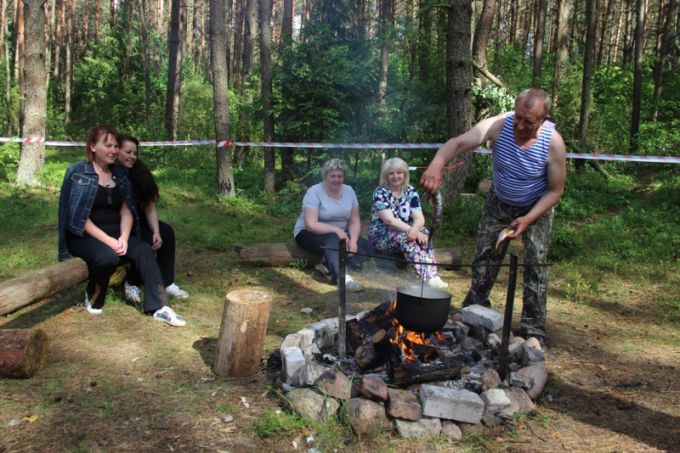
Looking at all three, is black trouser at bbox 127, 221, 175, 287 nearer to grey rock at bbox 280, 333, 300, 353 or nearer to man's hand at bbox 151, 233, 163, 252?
man's hand at bbox 151, 233, 163, 252

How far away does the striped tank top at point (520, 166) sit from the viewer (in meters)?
3.83

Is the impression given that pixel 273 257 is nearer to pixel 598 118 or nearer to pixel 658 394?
pixel 658 394

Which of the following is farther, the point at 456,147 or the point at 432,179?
the point at 456,147

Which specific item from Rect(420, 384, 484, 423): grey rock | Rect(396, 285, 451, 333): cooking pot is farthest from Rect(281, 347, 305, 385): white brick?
Rect(420, 384, 484, 423): grey rock

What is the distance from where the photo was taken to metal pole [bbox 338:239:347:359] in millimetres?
3584

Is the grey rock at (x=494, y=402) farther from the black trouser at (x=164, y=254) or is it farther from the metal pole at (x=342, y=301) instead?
the black trouser at (x=164, y=254)

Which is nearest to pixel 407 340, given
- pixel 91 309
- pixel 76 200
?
pixel 91 309

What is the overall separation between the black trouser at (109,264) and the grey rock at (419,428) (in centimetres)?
253

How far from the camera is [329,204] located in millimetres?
6016

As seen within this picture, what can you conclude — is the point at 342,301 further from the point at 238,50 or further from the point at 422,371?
the point at 238,50

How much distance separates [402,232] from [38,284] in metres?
3.49

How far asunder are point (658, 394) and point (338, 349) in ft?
7.17

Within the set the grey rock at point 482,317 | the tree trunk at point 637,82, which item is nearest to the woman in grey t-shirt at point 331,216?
the grey rock at point 482,317

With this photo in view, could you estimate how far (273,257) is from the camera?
646 cm
